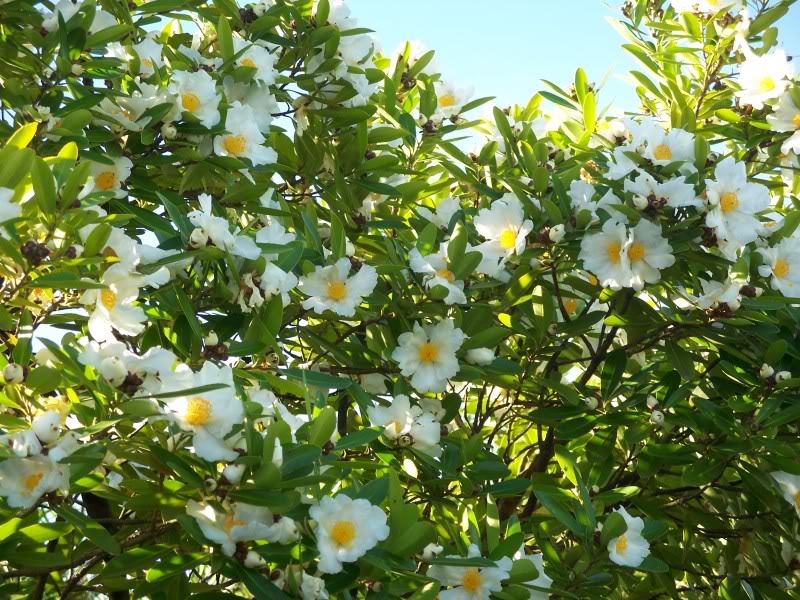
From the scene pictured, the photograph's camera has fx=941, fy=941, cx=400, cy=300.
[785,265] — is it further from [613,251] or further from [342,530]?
[342,530]

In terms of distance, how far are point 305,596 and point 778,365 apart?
1.41 m

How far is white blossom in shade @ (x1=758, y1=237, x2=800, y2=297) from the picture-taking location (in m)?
2.41

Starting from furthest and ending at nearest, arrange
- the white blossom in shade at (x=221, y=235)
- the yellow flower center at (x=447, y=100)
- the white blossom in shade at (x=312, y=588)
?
1. the yellow flower center at (x=447, y=100)
2. the white blossom in shade at (x=221, y=235)
3. the white blossom in shade at (x=312, y=588)

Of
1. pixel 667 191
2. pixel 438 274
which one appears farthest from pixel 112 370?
pixel 667 191

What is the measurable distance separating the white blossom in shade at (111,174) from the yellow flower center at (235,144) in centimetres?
23

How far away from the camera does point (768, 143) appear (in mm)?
2922

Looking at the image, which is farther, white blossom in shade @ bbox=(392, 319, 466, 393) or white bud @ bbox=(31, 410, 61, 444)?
white blossom in shade @ bbox=(392, 319, 466, 393)

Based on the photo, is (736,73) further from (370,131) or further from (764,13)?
(370,131)

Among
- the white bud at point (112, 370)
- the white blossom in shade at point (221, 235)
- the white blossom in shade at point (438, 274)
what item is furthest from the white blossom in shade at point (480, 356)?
the white bud at point (112, 370)

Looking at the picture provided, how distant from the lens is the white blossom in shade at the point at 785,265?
94.7 inches

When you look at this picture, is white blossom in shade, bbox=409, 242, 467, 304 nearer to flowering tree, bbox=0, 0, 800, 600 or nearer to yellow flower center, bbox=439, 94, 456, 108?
flowering tree, bbox=0, 0, 800, 600

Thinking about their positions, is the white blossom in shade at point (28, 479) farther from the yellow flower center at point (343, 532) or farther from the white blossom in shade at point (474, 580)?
the white blossom in shade at point (474, 580)

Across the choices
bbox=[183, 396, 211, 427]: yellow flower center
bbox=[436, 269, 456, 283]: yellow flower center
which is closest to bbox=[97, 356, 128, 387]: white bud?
bbox=[183, 396, 211, 427]: yellow flower center

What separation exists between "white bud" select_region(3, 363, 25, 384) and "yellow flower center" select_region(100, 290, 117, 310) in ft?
0.60
